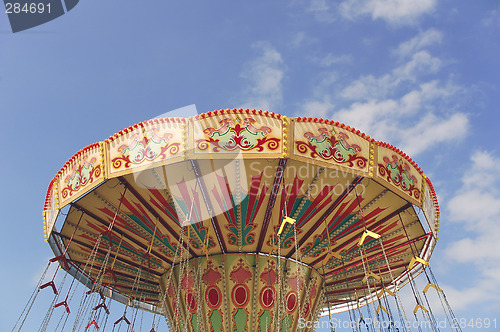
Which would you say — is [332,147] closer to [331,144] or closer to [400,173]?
[331,144]

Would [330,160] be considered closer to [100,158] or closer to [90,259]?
[100,158]

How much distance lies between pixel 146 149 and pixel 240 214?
2.24 meters

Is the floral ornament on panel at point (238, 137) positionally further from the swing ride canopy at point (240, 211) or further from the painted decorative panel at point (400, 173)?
the painted decorative panel at point (400, 173)

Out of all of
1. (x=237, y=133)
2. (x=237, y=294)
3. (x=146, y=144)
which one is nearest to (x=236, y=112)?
(x=237, y=133)

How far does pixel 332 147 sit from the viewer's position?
20.8 feet

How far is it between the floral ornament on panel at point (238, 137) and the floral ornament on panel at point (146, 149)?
0.49m

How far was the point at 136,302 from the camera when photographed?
1135 centimetres

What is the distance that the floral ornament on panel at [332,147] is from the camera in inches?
245

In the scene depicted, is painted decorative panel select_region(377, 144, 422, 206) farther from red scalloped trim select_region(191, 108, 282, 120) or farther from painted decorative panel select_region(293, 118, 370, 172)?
red scalloped trim select_region(191, 108, 282, 120)

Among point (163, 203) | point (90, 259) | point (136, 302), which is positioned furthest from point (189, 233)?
point (136, 302)

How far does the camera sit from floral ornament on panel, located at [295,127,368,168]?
6.21m

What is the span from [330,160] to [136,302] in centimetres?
772

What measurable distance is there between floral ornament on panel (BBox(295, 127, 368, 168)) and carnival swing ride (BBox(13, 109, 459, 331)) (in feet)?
0.05

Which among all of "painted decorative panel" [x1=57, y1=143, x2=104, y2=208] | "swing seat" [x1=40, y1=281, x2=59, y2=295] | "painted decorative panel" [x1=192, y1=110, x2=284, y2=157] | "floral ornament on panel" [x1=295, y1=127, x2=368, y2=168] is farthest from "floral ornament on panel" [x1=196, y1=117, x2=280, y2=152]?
"swing seat" [x1=40, y1=281, x2=59, y2=295]
